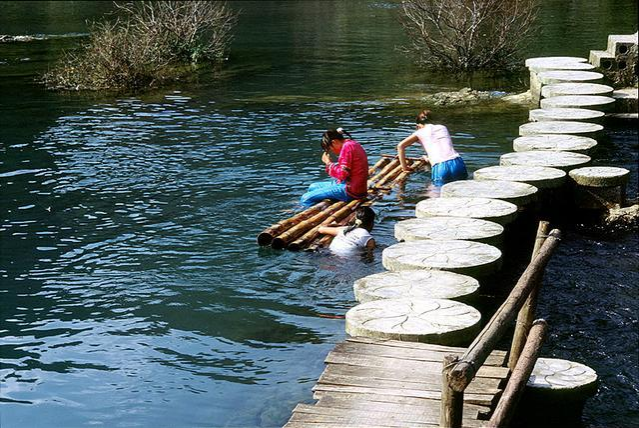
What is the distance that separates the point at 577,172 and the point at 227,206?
14.9ft

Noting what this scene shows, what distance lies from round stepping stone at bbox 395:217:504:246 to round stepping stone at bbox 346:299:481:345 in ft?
6.45

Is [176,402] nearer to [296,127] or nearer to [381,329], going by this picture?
[381,329]

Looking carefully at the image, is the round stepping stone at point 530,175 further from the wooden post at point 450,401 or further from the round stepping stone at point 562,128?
the wooden post at point 450,401

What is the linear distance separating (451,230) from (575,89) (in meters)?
8.46

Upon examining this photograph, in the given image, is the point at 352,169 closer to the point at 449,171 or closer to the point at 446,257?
the point at 449,171

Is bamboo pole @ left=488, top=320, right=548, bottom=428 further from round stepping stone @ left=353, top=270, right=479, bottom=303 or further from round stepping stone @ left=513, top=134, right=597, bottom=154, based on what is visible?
round stepping stone @ left=513, top=134, right=597, bottom=154

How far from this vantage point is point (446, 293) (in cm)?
794

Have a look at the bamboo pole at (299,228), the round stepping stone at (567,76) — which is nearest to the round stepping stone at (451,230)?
the bamboo pole at (299,228)

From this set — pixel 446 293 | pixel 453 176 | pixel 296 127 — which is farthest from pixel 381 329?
pixel 296 127

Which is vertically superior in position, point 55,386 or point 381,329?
point 381,329

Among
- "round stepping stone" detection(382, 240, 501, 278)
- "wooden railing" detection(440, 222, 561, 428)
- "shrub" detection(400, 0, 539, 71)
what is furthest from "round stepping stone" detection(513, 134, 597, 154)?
"shrub" detection(400, 0, 539, 71)

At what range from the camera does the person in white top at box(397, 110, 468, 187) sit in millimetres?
13953

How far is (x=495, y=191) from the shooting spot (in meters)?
11.4

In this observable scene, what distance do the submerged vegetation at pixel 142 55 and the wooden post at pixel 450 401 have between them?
59.3ft
